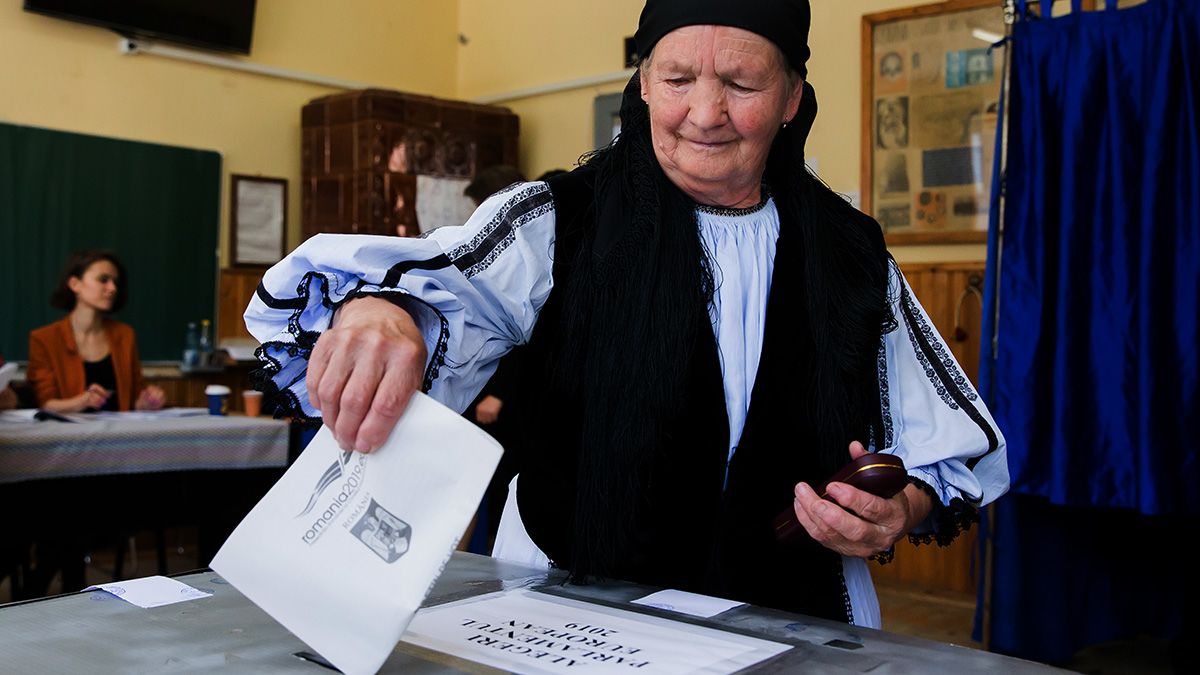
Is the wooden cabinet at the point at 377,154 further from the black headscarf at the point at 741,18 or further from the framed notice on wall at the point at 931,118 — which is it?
the black headscarf at the point at 741,18

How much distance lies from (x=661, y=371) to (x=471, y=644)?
439 mm

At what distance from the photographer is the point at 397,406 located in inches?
34.3

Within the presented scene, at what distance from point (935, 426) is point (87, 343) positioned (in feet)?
14.3

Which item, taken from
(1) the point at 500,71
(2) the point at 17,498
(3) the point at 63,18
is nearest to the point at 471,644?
(2) the point at 17,498

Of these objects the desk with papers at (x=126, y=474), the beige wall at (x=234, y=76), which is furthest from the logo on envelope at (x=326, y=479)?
the beige wall at (x=234, y=76)

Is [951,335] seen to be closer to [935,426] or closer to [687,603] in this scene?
[935,426]

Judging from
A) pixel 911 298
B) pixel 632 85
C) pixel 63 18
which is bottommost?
pixel 911 298

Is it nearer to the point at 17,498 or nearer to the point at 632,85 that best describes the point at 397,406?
the point at 632,85

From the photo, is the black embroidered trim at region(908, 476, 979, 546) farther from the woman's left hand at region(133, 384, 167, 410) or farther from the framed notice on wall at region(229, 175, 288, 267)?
the framed notice on wall at region(229, 175, 288, 267)

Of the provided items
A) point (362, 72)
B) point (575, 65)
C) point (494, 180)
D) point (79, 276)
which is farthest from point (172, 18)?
point (494, 180)

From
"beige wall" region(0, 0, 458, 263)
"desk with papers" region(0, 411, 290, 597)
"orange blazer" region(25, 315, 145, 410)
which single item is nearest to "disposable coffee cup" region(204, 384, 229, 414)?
"desk with papers" region(0, 411, 290, 597)

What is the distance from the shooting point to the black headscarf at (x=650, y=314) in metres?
1.25

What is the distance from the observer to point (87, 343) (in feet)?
15.9

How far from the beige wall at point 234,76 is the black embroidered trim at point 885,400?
5040mm
